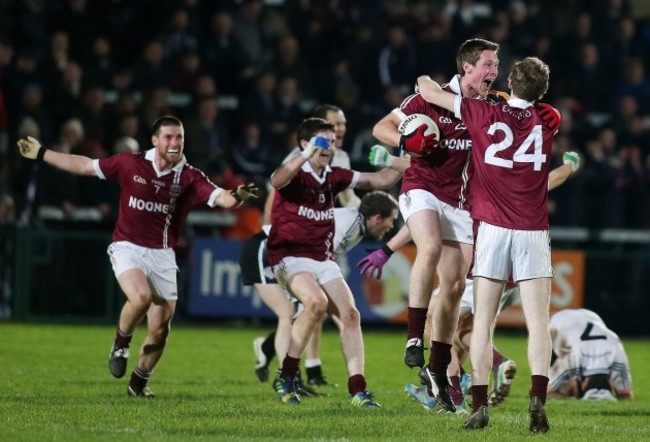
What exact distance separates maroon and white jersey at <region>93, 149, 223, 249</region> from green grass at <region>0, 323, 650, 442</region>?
1.27 metres

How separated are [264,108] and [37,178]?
340 cm

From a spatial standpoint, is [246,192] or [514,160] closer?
[514,160]

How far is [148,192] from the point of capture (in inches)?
441

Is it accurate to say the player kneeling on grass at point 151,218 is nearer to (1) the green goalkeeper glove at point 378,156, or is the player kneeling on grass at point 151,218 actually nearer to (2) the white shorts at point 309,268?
(2) the white shorts at point 309,268

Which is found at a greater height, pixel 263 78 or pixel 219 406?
pixel 263 78

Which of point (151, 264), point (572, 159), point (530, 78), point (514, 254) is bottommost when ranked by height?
point (151, 264)

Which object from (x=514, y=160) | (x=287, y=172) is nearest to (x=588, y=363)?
(x=287, y=172)

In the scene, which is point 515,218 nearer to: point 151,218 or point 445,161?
point 445,161

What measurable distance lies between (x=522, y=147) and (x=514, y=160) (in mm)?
95

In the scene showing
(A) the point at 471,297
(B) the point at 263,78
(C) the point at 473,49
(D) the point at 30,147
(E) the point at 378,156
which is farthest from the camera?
(B) the point at 263,78

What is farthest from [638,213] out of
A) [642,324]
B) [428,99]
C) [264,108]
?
[428,99]

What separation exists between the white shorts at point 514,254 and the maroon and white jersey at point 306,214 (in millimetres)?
2424

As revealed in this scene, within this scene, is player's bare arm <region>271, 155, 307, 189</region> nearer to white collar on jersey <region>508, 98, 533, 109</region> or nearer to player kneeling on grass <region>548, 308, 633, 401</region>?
white collar on jersey <region>508, 98, 533, 109</region>

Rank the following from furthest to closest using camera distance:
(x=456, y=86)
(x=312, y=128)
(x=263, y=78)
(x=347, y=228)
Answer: (x=263, y=78), (x=347, y=228), (x=312, y=128), (x=456, y=86)
